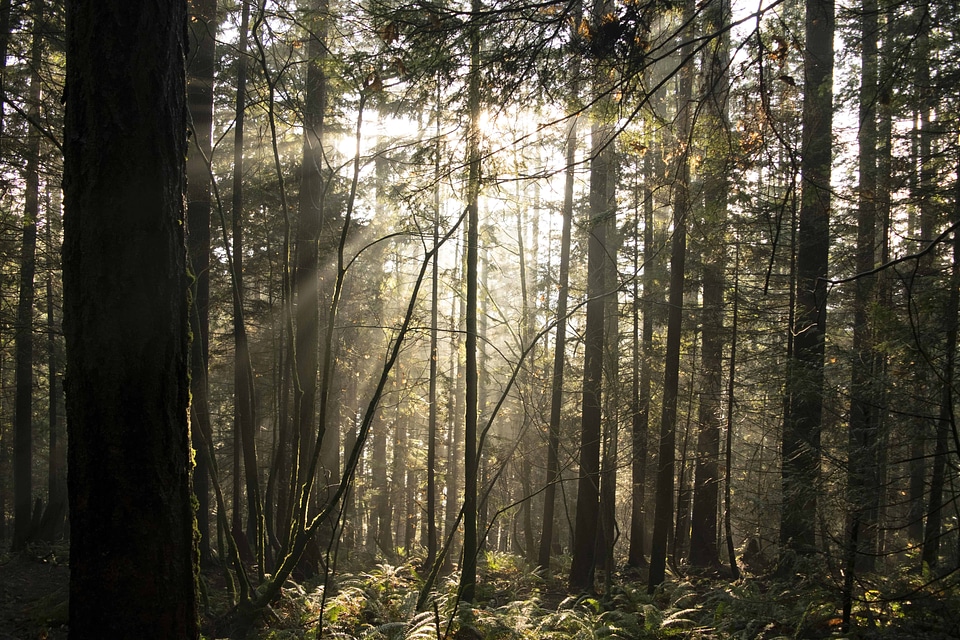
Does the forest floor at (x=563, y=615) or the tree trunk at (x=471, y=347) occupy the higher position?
the tree trunk at (x=471, y=347)

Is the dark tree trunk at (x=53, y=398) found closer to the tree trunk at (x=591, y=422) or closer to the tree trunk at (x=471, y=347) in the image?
the tree trunk at (x=471, y=347)

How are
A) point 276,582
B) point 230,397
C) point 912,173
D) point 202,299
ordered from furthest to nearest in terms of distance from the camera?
point 230,397 < point 202,299 < point 912,173 < point 276,582

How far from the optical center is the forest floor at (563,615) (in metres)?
5.88

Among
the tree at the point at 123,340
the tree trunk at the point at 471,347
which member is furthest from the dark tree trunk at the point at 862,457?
the tree at the point at 123,340

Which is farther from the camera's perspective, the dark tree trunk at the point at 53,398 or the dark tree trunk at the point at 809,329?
the dark tree trunk at the point at 53,398

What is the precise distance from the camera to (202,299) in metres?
10.8

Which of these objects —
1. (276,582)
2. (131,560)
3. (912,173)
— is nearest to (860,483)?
(912,173)

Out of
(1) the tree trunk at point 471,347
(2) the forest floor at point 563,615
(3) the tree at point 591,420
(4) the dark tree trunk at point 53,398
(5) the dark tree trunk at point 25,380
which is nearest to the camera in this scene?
(1) the tree trunk at point 471,347

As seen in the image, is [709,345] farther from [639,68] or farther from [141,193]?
[141,193]

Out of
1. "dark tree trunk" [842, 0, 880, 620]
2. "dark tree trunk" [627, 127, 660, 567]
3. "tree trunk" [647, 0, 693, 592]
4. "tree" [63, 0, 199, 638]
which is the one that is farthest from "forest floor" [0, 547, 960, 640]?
"dark tree trunk" [627, 127, 660, 567]

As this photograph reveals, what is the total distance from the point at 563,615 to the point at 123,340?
19.0 ft

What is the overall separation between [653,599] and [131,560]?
28.9 ft

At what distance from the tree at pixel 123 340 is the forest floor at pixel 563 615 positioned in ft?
8.45

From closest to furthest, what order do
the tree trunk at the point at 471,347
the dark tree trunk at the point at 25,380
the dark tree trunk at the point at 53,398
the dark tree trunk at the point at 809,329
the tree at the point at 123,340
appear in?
the tree at the point at 123,340 < the tree trunk at the point at 471,347 < the dark tree trunk at the point at 809,329 < the dark tree trunk at the point at 53,398 < the dark tree trunk at the point at 25,380
